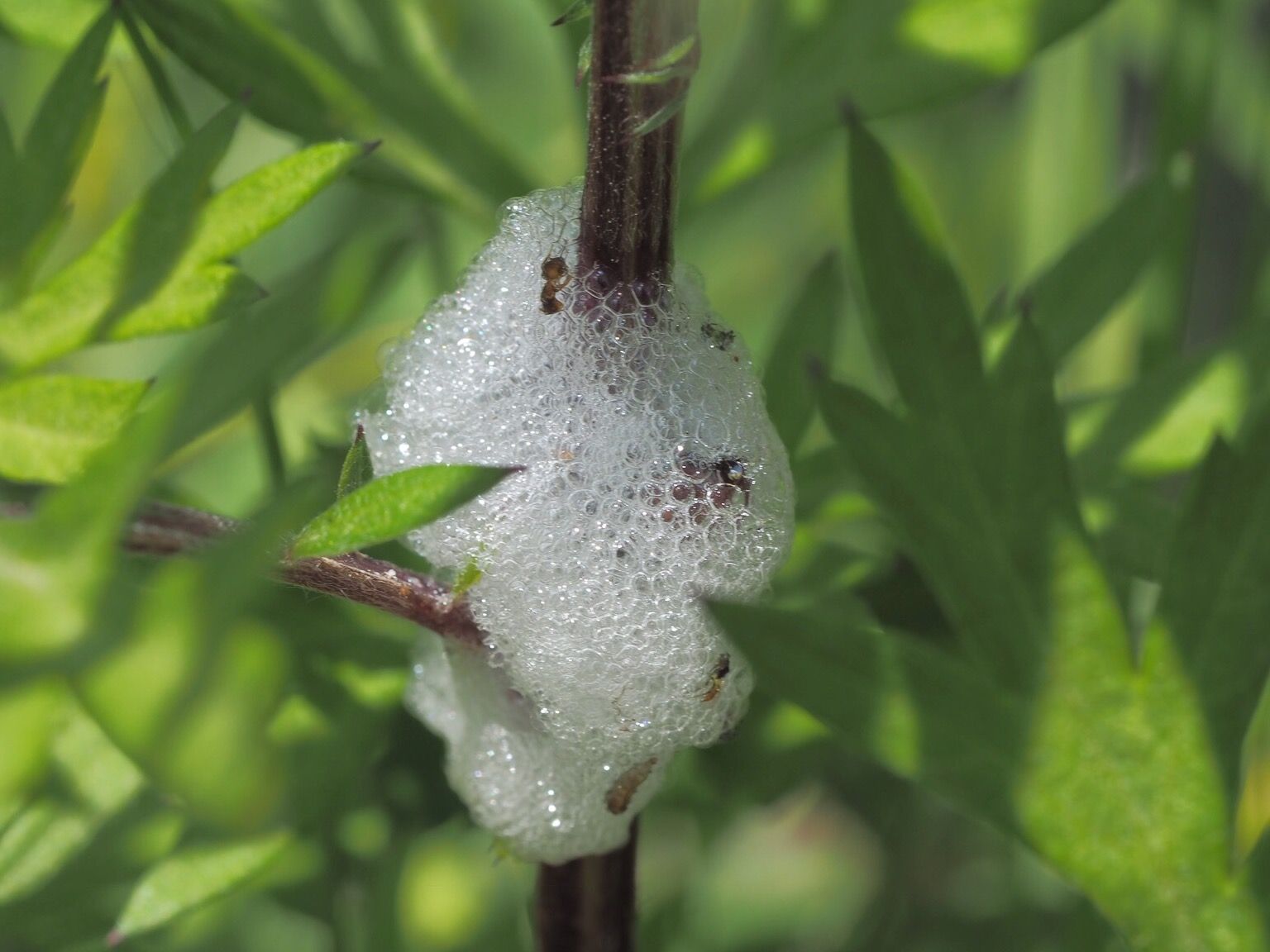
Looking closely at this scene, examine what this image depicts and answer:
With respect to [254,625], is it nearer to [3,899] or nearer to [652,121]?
[652,121]

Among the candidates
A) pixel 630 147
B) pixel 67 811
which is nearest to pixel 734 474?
pixel 630 147

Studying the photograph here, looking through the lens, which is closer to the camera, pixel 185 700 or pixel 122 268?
pixel 185 700

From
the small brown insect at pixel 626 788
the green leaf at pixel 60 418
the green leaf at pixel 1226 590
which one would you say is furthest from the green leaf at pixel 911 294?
the green leaf at pixel 60 418

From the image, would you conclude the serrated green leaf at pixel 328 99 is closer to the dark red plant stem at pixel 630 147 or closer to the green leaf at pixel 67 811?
the dark red plant stem at pixel 630 147

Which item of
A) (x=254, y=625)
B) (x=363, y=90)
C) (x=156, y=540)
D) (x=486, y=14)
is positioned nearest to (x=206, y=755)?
(x=254, y=625)

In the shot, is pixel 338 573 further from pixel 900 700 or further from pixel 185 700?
pixel 900 700

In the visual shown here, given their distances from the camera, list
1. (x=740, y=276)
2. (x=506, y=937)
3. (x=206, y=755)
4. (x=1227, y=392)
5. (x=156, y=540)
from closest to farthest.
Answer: (x=206, y=755), (x=156, y=540), (x=1227, y=392), (x=506, y=937), (x=740, y=276)

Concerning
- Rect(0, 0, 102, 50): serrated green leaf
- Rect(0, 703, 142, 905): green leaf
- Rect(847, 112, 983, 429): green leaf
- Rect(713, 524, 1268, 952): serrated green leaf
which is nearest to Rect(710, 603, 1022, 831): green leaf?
Rect(713, 524, 1268, 952): serrated green leaf
